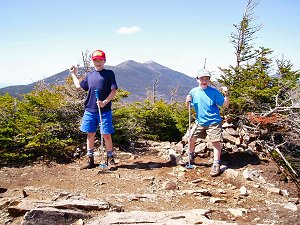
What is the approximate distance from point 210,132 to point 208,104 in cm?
62

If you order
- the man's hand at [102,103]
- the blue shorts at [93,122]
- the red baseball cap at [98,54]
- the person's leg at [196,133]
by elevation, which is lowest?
the person's leg at [196,133]

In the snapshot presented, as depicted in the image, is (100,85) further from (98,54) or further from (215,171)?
(215,171)

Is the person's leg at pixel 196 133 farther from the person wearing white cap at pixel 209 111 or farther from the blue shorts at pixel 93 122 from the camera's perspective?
the blue shorts at pixel 93 122

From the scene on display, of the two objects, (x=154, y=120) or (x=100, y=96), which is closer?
(x=100, y=96)

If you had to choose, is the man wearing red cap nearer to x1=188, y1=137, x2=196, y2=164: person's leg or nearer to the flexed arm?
the flexed arm

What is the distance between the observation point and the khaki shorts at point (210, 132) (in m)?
6.50

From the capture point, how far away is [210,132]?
21.6 feet

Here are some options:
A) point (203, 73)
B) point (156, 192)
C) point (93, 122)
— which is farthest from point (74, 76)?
point (156, 192)

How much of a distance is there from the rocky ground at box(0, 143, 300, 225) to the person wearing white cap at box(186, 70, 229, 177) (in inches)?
23.2

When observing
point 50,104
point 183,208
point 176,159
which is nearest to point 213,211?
point 183,208

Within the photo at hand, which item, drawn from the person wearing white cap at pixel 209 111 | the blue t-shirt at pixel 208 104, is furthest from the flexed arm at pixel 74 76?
the blue t-shirt at pixel 208 104

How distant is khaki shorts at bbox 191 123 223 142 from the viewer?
256 inches

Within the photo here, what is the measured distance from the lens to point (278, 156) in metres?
7.21

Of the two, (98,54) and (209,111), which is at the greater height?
(98,54)
